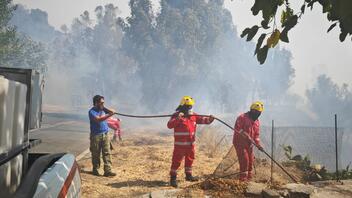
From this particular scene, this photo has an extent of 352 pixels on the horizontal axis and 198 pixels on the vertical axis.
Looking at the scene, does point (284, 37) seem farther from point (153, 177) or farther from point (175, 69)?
point (175, 69)

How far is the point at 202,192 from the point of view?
612 cm

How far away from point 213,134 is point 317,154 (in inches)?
180

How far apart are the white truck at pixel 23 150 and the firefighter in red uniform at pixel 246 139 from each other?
5349 millimetres

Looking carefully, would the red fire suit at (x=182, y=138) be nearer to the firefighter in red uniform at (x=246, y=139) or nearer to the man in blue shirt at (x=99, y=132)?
the firefighter in red uniform at (x=246, y=139)

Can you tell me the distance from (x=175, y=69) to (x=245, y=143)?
35567 millimetres

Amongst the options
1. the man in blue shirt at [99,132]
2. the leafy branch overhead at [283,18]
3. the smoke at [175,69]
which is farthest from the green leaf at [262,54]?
the smoke at [175,69]

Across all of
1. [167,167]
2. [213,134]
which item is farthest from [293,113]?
[167,167]

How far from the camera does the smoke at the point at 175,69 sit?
44219mm

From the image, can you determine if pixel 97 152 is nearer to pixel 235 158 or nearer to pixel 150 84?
pixel 235 158

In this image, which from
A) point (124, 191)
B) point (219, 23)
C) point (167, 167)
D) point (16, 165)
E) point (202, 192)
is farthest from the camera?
point (219, 23)

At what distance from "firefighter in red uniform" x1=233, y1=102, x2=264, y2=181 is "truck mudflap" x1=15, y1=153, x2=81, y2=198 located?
5160mm

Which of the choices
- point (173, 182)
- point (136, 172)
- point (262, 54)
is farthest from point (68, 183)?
point (136, 172)

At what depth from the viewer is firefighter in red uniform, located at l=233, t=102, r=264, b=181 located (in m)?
7.67

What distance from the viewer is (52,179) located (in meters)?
2.33
